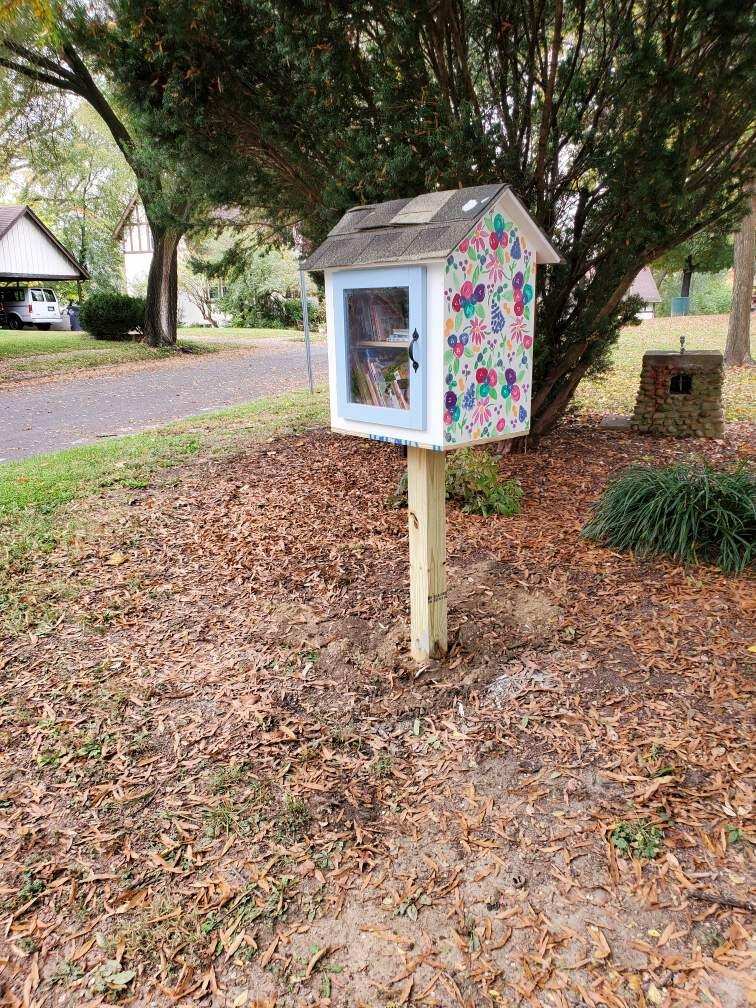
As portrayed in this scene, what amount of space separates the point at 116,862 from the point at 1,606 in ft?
6.55

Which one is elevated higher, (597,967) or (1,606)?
(1,606)

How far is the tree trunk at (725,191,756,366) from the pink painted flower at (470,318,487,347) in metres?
11.0

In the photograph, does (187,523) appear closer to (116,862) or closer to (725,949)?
(116,862)

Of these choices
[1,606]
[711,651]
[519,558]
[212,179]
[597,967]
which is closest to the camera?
[597,967]

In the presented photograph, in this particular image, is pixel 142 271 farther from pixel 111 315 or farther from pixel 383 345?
pixel 383 345

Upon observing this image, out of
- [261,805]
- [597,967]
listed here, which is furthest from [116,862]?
[597,967]

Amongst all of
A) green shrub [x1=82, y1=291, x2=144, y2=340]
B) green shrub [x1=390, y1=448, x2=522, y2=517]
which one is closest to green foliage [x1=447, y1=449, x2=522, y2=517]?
green shrub [x1=390, y1=448, x2=522, y2=517]

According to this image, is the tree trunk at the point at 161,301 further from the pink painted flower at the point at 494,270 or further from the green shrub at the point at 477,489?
the pink painted flower at the point at 494,270

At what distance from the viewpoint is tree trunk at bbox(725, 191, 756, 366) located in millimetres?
11758

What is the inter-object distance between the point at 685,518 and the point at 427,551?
73.0 inches

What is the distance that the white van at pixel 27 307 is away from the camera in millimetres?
24094

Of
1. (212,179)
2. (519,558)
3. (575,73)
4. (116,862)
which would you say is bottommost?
(116,862)

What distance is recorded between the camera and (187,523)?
4.80 meters

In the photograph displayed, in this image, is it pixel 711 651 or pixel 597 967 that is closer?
pixel 597 967
